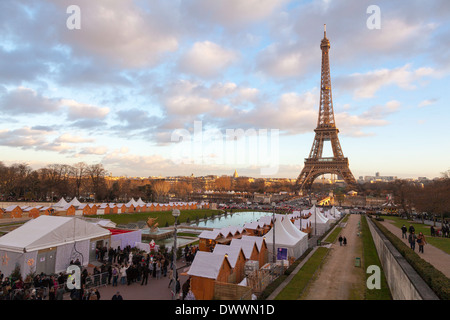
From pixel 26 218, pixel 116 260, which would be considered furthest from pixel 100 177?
pixel 116 260

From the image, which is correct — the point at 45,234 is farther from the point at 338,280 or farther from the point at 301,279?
the point at 338,280

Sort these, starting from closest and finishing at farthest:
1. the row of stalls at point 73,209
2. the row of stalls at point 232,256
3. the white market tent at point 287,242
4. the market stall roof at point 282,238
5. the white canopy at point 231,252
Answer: the row of stalls at point 232,256 < the white canopy at point 231,252 < the white market tent at point 287,242 < the market stall roof at point 282,238 < the row of stalls at point 73,209

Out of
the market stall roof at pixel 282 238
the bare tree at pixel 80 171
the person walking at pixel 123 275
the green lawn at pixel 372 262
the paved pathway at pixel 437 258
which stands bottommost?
the green lawn at pixel 372 262

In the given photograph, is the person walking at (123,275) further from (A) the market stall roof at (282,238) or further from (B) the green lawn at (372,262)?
(B) the green lawn at (372,262)

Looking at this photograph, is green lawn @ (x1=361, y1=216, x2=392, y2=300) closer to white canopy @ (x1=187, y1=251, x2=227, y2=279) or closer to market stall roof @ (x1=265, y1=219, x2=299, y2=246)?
market stall roof @ (x1=265, y1=219, x2=299, y2=246)

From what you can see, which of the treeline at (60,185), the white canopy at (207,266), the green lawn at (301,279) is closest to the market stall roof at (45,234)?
the white canopy at (207,266)
